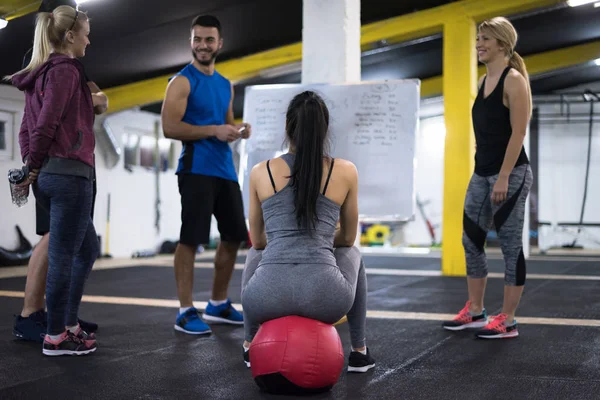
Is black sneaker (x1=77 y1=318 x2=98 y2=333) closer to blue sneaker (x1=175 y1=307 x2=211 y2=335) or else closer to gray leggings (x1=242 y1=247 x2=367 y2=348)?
blue sneaker (x1=175 y1=307 x2=211 y2=335)

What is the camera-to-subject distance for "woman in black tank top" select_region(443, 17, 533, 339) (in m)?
2.70

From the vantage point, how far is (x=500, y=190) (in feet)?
8.84

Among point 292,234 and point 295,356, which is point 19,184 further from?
point 295,356

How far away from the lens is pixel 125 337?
2773 millimetres

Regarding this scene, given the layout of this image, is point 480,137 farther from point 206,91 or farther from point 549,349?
point 206,91

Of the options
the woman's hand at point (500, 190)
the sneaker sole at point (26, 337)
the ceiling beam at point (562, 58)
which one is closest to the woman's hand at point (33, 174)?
the sneaker sole at point (26, 337)

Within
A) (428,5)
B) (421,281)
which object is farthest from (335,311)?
(428,5)

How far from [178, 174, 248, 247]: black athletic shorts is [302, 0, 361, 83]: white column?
28.3 inches

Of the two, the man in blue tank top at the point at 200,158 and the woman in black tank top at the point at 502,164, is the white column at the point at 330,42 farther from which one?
the woman in black tank top at the point at 502,164

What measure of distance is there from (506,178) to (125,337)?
1.72m

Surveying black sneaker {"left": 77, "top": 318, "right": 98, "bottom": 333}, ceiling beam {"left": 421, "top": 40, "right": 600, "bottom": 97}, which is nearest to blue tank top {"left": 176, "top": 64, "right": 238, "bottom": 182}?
black sneaker {"left": 77, "top": 318, "right": 98, "bottom": 333}

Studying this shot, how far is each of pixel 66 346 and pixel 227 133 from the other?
1.10m

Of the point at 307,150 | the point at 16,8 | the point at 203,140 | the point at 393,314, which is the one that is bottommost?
the point at 393,314

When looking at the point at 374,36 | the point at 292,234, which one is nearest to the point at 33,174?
the point at 292,234
